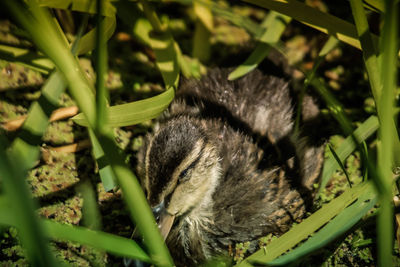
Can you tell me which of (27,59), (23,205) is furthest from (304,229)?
(27,59)

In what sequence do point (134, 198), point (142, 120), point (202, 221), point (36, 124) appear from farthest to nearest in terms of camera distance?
point (202, 221) → point (142, 120) → point (36, 124) → point (134, 198)

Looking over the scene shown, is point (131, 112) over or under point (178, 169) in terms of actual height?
over

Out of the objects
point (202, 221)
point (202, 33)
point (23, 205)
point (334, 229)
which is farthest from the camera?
point (202, 33)

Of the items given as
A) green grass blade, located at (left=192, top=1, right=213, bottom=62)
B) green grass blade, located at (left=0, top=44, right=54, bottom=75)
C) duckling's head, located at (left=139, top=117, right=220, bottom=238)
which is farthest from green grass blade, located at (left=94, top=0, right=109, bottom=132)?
green grass blade, located at (left=192, top=1, right=213, bottom=62)

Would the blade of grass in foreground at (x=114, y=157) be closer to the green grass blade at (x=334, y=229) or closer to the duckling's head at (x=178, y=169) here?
the green grass blade at (x=334, y=229)

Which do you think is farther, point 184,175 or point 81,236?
point 184,175

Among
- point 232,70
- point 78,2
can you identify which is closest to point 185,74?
point 232,70

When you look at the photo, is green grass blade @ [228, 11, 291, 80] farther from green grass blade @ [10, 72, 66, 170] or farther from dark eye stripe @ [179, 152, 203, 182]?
green grass blade @ [10, 72, 66, 170]

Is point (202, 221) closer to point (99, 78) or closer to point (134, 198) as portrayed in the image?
point (134, 198)

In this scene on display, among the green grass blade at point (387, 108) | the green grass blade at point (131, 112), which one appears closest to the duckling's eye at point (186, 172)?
the green grass blade at point (131, 112)
